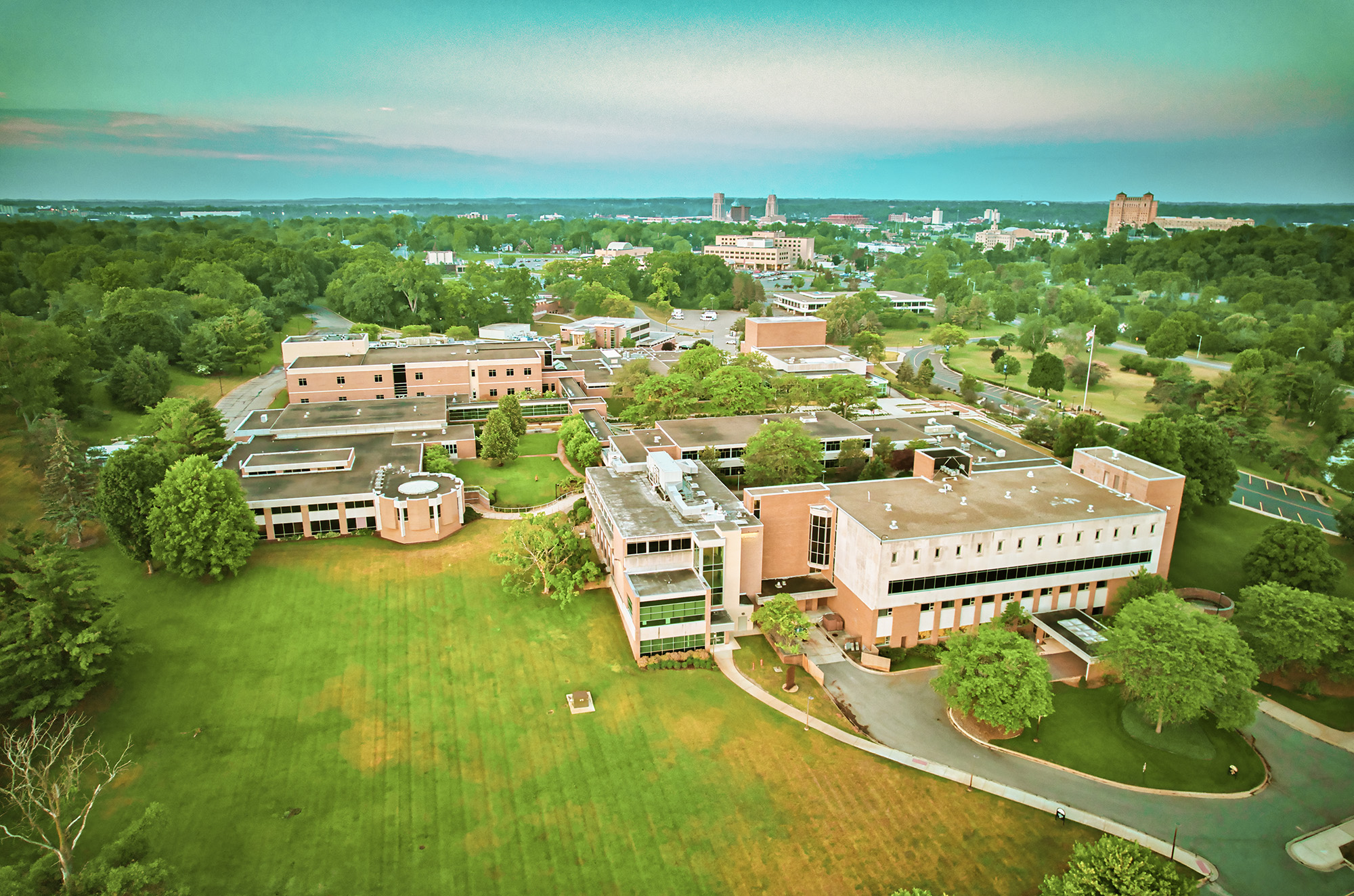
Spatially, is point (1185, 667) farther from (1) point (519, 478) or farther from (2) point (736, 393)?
(1) point (519, 478)

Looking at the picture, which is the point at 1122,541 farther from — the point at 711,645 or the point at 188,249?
the point at 188,249

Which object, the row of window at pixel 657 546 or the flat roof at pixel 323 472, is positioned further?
the flat roof at pixel 323 472

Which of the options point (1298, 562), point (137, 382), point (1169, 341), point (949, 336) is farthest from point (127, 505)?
point (1169, 341)

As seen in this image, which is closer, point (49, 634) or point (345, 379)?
point (49, 634)

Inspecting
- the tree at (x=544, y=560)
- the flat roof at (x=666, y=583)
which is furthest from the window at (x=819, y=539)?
the tree at (x=544, y=560)

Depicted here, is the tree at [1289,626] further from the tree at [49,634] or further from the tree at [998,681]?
the tree at [49,634]

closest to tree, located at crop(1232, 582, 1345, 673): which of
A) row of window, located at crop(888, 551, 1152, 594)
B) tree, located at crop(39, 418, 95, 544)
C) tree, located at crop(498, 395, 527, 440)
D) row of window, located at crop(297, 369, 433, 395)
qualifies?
row of window, located at crop(888, 551, 1152, 594)
